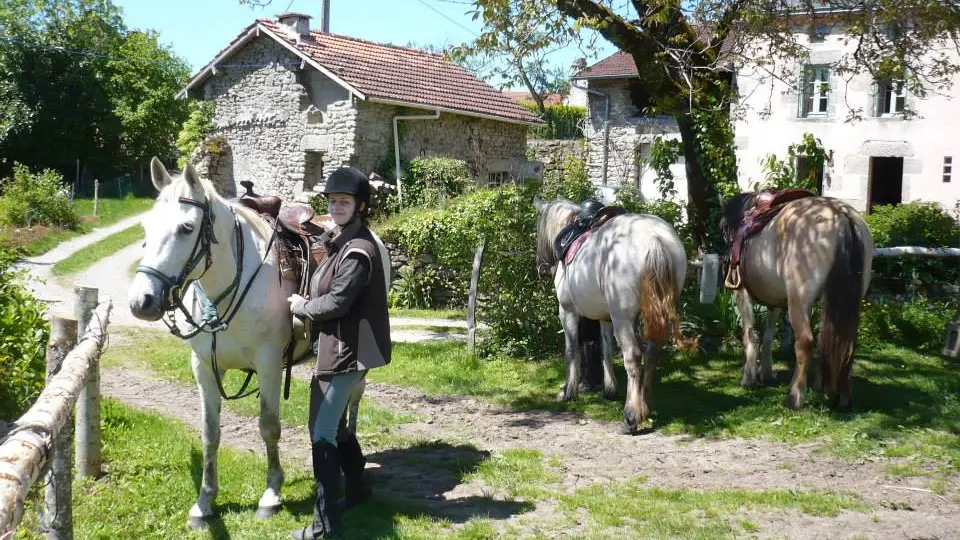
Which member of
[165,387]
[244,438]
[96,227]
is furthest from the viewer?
[96,227]

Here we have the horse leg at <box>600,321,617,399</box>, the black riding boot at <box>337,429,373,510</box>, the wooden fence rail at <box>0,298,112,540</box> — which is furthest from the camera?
the horse leg at <box>600,321,617,399</box>

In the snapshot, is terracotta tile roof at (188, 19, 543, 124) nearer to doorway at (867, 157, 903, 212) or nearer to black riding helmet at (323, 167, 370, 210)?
doorway at (867, 157, 903, 212)

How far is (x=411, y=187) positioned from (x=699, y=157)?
11066 mm

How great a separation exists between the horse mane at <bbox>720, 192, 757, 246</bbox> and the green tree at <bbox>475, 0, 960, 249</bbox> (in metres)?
1.33

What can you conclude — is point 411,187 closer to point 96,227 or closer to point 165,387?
point 96,227

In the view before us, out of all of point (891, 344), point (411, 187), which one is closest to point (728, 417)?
point (891, 344)

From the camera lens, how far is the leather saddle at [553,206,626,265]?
24.9ft

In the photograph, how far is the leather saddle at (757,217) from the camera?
7.68 meters

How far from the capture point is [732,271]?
793cm

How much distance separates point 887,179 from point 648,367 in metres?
19.9

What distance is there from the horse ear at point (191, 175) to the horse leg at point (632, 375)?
3.76 metres

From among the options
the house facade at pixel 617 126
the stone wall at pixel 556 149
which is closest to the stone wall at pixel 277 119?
the stone wall at pixel 556 149

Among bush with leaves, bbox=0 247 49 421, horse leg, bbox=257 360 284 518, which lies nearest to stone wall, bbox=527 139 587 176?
bush with leaves, bbox=0 247 49 421

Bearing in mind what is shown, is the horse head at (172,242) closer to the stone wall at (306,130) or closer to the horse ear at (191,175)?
the horse ear at (191,175)
